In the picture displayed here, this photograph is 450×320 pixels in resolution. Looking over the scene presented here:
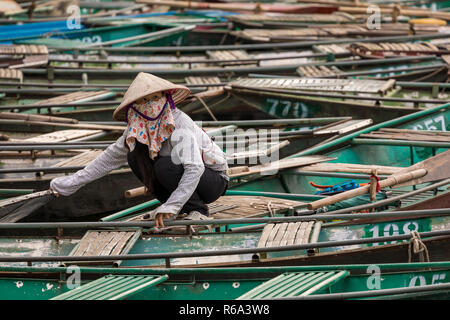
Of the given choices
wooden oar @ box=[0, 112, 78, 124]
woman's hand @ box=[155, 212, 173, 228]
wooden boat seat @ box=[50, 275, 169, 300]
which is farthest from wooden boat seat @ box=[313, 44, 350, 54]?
wooden boat seat @ box=[50, 275, 169, 300]

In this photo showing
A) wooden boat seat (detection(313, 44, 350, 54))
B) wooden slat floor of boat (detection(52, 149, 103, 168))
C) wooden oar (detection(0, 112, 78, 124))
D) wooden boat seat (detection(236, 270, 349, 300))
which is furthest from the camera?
wooden boat seat (detection(313, 44, 350, 54))

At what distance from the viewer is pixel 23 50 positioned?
13.0 metres

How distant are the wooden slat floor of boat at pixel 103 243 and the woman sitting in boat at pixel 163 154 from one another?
0.40m

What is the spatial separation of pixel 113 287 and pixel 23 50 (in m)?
7.76

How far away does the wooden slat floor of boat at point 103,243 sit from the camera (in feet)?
21.8

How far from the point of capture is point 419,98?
11078mm

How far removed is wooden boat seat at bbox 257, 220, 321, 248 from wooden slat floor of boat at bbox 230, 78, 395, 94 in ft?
14.2

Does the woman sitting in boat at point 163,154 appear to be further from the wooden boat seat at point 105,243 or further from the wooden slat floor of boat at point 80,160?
the wooden slat floor of boat at point 80,160

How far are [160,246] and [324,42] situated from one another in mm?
7545

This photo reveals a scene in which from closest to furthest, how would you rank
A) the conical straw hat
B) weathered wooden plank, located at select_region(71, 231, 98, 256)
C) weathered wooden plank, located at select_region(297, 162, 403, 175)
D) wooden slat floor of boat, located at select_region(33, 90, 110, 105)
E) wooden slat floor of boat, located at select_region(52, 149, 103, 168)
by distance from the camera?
the conical straw hat < weathered wooden plank, located at select_region(71, 231, 98, 256) < weathered wooden plank, located at select_region(297, 162, 403, 175) < wooden slat floor of boat, located at select_region(52, 149, 103, 168) < wooden slat floor of boat, located at select_region(33, 90, 110, 105)

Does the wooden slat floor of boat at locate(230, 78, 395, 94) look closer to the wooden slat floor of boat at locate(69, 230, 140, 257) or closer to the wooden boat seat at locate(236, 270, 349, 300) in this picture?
the wooden slat floor of boat at locate(69, 230, 140, 257)

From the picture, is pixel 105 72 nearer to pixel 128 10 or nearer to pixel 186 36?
pixel 186 36

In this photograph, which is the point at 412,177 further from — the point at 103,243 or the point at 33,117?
the point at 33,117

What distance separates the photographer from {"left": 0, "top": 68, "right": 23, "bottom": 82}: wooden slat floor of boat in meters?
11.9
